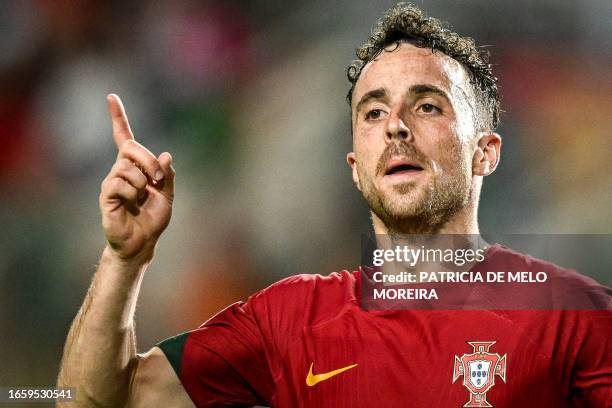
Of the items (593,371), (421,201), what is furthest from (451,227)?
(593,371)

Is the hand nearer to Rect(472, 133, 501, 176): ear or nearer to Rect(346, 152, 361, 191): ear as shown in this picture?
Rect(346, 152, 361, 191): ear

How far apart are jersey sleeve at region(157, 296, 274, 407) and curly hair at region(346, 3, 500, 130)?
38.8 inches

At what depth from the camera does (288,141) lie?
2820 mm

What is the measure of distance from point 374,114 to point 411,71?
0.18 metres

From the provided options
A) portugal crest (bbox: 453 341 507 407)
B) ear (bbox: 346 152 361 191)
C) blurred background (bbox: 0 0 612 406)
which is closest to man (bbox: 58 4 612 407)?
portugal crest (bbox: 453 341 507 407)

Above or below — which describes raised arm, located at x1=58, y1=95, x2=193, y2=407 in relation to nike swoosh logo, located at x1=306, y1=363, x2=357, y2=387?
above

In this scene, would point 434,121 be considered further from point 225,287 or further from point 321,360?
point 225,287

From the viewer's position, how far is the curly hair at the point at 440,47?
2258 millimetres

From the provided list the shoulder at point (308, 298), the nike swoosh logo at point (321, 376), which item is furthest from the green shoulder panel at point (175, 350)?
the nike swoosh logo at point (321, 376)

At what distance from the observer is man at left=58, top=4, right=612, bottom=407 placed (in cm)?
182

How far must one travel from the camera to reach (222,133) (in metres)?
2.82

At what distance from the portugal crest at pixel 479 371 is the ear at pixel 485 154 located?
63 centimetres

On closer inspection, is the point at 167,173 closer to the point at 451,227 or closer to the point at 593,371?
the point at 451,227

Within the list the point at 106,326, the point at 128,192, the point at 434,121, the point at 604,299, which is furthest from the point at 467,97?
the point at 106,326
